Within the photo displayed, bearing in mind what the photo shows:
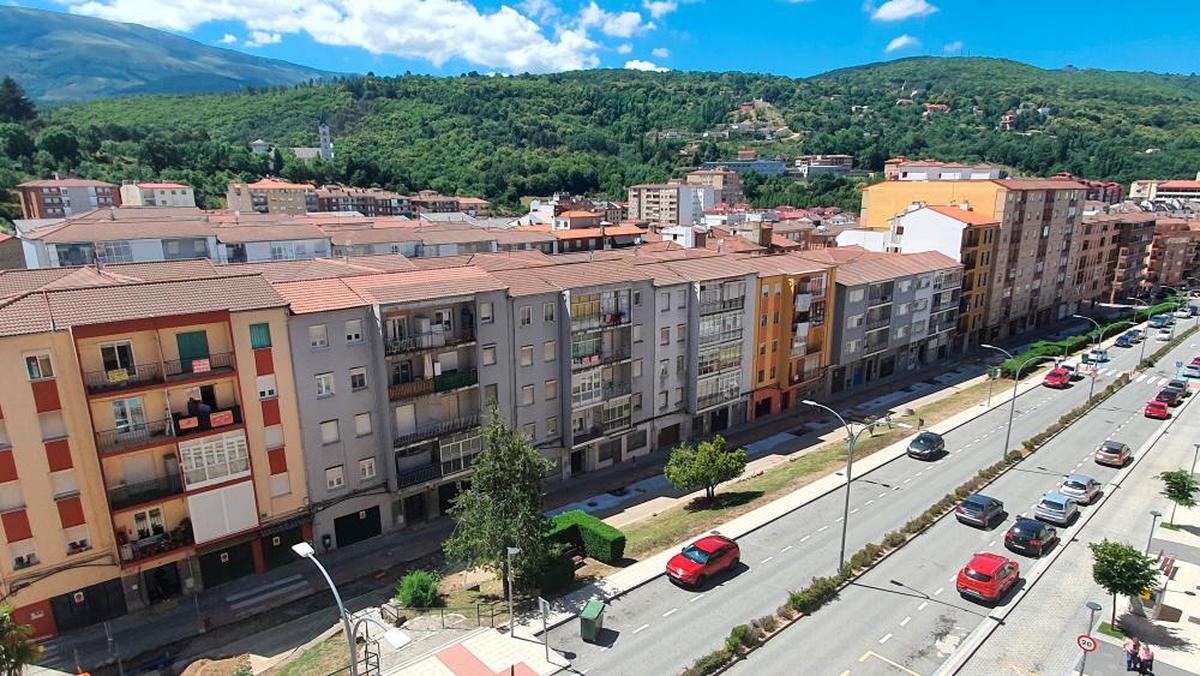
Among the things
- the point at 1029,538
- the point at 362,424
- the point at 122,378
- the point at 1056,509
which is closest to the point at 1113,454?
the point at 1056,509

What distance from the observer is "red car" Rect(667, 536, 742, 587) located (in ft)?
106

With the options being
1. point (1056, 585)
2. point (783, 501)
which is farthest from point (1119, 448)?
point (783, 501)

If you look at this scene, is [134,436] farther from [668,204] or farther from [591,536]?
[668,204]

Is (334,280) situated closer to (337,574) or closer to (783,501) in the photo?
(337,574)

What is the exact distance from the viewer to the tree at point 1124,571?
2677 cm

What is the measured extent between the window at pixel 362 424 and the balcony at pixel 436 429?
1740mm

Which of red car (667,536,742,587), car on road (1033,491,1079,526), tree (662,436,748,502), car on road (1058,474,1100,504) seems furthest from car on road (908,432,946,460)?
red car (667,536,742,587)

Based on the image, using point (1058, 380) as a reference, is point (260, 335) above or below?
above

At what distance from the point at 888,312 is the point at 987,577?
44.7m

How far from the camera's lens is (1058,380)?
67.8m

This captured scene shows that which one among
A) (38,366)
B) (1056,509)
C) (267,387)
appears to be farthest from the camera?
(1056,509)

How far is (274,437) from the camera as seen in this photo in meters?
34.4

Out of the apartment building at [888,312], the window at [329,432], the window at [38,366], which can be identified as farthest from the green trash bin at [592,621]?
the apartment building at [888,312]

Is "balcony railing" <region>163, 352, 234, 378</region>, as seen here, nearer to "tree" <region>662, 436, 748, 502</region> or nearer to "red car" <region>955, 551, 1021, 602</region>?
"tree" <region>662, 436, 748, 502</region>
